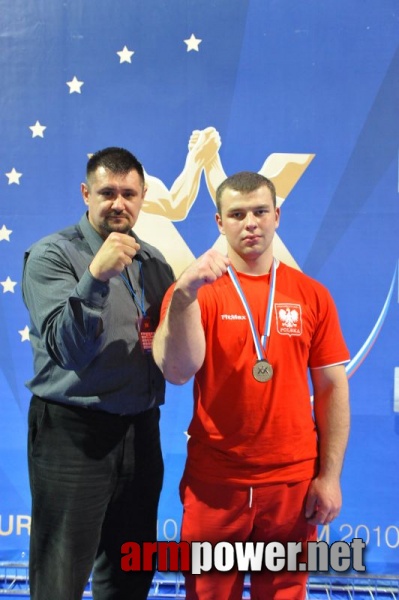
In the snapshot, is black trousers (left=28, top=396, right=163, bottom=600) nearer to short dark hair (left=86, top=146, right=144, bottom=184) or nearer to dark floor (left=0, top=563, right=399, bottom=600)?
short dark hair (left=86, top=146, right=144, bottom=184)

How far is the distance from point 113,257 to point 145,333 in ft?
1.36

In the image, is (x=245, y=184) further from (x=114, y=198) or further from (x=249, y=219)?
(x=114, y=198)

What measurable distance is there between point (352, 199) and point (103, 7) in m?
1.60

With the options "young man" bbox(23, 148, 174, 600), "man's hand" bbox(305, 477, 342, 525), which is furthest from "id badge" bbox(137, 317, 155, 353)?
"man's hand" bbox(305, 477, 342, 525)

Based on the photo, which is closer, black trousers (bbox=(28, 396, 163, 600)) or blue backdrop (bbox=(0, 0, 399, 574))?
black trousers (bbox=(28, 396, 163, 600))

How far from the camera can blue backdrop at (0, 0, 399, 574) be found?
2.37 meters

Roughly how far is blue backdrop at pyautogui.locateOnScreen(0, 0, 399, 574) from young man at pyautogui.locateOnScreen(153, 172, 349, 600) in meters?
0.91

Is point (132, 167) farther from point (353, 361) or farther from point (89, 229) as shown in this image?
point (353, 361)

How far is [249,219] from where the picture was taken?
4.83 feet

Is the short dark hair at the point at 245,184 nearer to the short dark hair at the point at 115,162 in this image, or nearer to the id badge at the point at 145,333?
the short dark hair at the point at 115,162

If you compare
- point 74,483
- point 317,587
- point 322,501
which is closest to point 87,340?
point 74,483

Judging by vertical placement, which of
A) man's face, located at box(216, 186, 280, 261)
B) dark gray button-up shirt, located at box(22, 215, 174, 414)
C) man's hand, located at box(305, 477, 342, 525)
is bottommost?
man's hand, located at box(305, 477, 342, 525)

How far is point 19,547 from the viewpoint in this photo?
8.22 ft

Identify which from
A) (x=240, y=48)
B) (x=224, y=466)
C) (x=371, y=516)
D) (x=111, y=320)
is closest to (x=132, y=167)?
(x=111, y=320)
